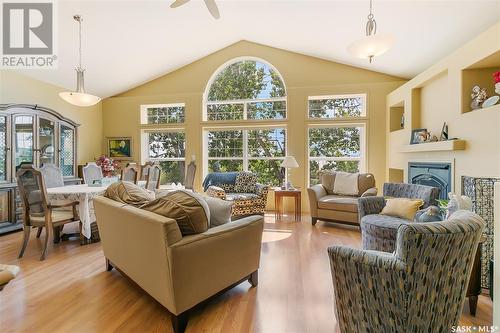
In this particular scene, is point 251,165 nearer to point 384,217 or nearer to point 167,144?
point 167,144

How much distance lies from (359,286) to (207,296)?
110cm

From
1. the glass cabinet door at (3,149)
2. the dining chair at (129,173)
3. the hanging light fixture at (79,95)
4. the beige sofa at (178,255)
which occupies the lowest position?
the beige sofa at (178,255)

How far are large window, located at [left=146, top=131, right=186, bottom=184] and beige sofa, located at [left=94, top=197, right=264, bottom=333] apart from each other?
12.7 feet

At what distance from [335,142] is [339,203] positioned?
1.71 metres

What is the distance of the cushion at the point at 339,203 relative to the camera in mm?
4125

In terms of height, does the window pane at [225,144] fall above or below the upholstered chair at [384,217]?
above

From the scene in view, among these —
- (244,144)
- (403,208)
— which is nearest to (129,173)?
(244,144)

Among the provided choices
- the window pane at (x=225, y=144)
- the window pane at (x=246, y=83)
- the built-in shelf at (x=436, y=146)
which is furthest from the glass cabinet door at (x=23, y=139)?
the built-in shelf at (x=436, y=146)

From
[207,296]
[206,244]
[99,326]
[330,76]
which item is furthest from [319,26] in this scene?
[99,326]

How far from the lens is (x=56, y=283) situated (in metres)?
2.40

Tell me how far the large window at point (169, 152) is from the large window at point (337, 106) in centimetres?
311

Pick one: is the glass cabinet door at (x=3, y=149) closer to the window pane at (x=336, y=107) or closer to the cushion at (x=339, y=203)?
the cushion at (x=339, y=203)

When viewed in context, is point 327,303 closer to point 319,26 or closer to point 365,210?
point 365,210

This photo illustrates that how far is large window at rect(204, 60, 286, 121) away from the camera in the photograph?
5.69m
